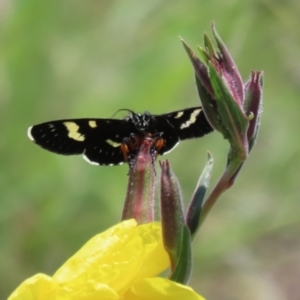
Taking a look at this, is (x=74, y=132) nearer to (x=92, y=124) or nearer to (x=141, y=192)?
(x=92, y=124)

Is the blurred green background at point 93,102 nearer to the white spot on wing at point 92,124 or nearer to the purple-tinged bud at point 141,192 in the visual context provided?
the white spot on wing at point 92,124

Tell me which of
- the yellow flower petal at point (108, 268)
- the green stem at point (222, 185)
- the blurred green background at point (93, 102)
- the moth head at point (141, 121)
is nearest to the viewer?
the yellow flower petal at point (108, 268)

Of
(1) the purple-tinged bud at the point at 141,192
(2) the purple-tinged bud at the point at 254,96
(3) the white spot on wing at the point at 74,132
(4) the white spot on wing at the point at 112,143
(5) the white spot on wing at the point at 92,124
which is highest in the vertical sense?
(2) the purple-tinged bud at the point at 254,96

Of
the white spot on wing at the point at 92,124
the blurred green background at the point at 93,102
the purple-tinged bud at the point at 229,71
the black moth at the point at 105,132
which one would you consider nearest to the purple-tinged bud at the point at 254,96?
the purple-tinged bud at the point at 229,71

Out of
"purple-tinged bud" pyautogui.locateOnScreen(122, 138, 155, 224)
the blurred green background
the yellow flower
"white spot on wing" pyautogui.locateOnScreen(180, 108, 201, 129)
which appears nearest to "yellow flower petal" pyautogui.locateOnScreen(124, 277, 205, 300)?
the yellow flower

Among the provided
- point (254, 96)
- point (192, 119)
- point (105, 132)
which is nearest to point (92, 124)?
point (105, 132)

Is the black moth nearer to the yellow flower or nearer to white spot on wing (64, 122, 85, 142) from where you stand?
white spot on wing (64, 122, 85, 142)

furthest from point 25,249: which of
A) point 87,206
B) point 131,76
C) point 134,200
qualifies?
point 134,200
